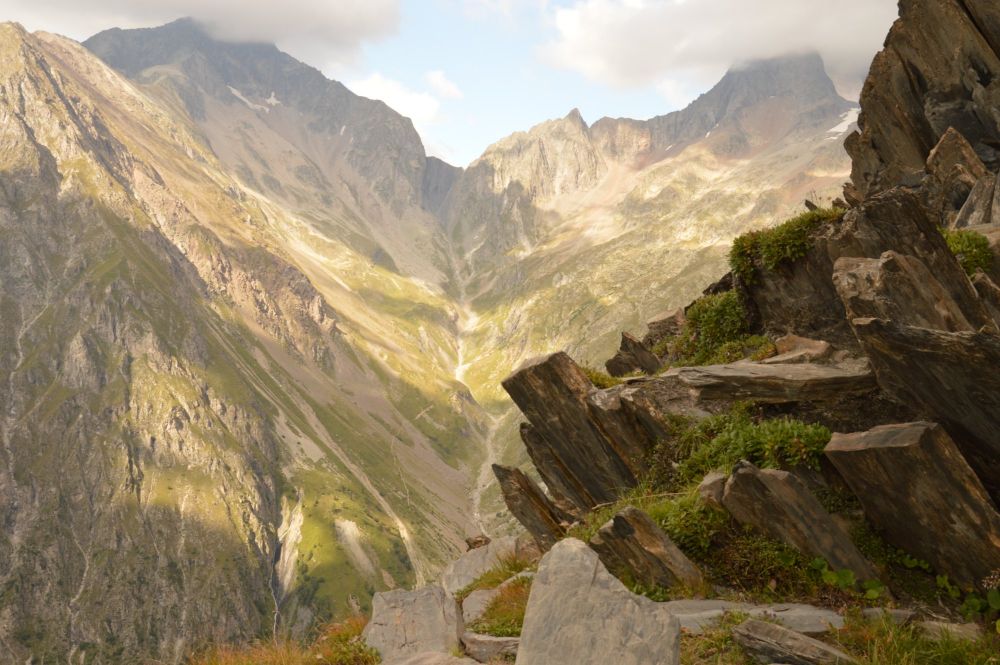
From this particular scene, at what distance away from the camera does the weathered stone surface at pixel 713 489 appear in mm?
13555

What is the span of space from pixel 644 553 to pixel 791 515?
2928mm

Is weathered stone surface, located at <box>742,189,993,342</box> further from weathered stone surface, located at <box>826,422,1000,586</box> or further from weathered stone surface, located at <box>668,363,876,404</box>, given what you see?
weathered stone surface, located at <box>826,422,1000,586</box>

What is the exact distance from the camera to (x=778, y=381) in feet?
53.0

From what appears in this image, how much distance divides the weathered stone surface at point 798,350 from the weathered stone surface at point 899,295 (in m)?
3.43

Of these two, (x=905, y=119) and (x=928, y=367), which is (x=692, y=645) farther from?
(x=905, y=119)

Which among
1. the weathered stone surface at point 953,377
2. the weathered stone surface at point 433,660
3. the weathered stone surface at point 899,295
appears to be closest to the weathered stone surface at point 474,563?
the weathered stone surface at point 433,660

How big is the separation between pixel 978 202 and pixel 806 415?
53.9ft

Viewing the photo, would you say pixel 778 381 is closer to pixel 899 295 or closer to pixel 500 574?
pixel 899 295

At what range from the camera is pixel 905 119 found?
118 feet

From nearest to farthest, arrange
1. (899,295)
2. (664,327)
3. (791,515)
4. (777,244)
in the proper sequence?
1. (791,515)
2. (899,295)
3. (777,244)
4. (664,327)

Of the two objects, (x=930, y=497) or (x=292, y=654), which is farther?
(x=292, y=654)

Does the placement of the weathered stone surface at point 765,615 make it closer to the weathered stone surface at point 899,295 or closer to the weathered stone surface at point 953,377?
the weathered stone surface at point 953,377

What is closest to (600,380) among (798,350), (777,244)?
(798,350)

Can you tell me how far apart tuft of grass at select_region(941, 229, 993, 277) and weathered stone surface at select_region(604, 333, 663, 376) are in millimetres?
11559
